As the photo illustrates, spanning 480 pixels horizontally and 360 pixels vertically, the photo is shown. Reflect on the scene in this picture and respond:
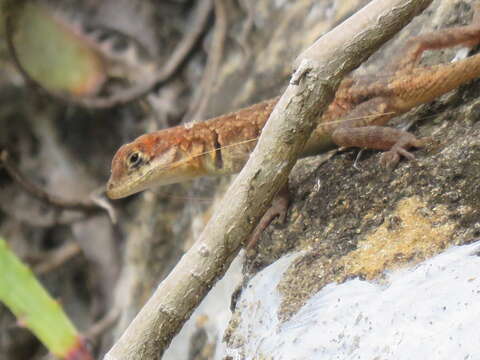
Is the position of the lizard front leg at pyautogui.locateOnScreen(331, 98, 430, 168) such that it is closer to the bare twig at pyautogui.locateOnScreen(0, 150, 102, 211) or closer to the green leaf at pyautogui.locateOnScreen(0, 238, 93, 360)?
the green leaf at pyautogui.locateOnScreen(0, 238, 93, 360)

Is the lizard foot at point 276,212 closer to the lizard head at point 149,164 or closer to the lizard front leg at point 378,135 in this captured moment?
the lizard front leg at point 378,135

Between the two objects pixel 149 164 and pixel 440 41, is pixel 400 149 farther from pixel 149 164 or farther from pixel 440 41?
pixel 149 164

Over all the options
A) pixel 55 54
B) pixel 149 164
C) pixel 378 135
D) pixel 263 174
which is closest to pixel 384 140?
pixel 378 135

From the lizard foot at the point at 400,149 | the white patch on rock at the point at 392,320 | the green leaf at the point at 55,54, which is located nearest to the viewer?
the white patch on rock at the point at 392,320

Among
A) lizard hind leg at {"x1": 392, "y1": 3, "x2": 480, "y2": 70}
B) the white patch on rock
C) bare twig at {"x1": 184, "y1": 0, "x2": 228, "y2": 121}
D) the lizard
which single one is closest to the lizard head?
the lizard

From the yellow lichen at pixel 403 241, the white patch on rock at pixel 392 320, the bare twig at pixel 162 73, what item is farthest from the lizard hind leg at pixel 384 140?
the bare twig at pixel 162 73

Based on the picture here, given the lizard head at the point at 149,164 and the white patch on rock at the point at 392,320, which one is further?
the lizard head at the point at 149,164

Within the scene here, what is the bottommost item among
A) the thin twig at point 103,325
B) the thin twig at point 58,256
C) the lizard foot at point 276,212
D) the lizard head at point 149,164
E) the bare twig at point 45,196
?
the thin twig at point 103,325

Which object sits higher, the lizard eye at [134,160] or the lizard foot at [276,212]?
the lizard eye at [134,160]
